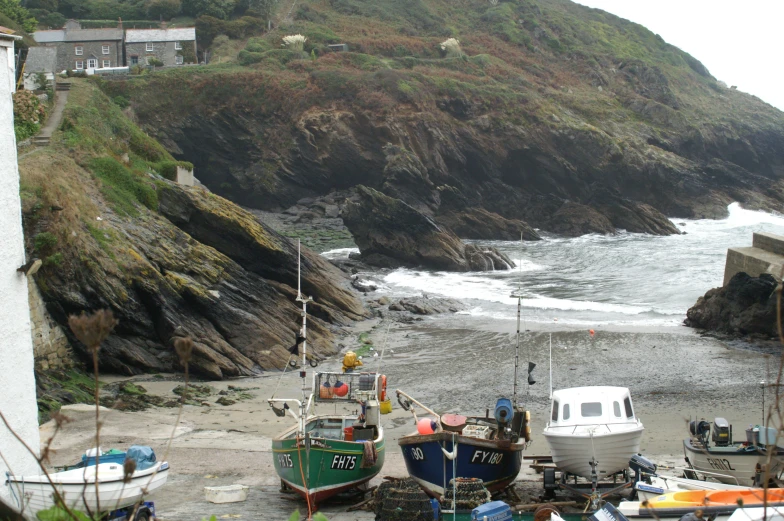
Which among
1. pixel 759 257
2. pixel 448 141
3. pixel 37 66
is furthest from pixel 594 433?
pixel 448 141

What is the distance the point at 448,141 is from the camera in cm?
6669

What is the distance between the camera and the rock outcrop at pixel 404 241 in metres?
44.4

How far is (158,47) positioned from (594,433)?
2863 inches

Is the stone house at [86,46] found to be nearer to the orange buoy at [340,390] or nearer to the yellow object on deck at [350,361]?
the yellow object on deck at [350,361]

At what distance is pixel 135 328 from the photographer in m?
21.8

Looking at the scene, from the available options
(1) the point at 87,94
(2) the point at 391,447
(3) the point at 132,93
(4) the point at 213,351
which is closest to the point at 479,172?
(3) the point at 132,93

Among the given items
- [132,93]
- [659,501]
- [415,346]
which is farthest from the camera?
[132,93]

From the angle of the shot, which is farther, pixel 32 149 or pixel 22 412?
pixel 32 149

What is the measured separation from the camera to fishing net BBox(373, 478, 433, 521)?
38.1 ft

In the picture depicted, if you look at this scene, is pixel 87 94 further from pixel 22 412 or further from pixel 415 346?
pixel 22 412

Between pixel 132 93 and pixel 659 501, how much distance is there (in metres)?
62.5

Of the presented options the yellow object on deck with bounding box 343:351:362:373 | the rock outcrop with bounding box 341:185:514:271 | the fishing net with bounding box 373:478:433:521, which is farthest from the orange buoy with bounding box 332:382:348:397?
the rock outcrop with bounding box 341:185:514:271

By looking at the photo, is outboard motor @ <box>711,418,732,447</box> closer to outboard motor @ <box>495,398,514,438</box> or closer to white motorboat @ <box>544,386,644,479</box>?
white motorboat @ <box>544,386,644,479</box>

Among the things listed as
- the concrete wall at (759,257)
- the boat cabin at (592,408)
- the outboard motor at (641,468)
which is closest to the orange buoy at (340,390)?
the boat cabin at (592,408)
